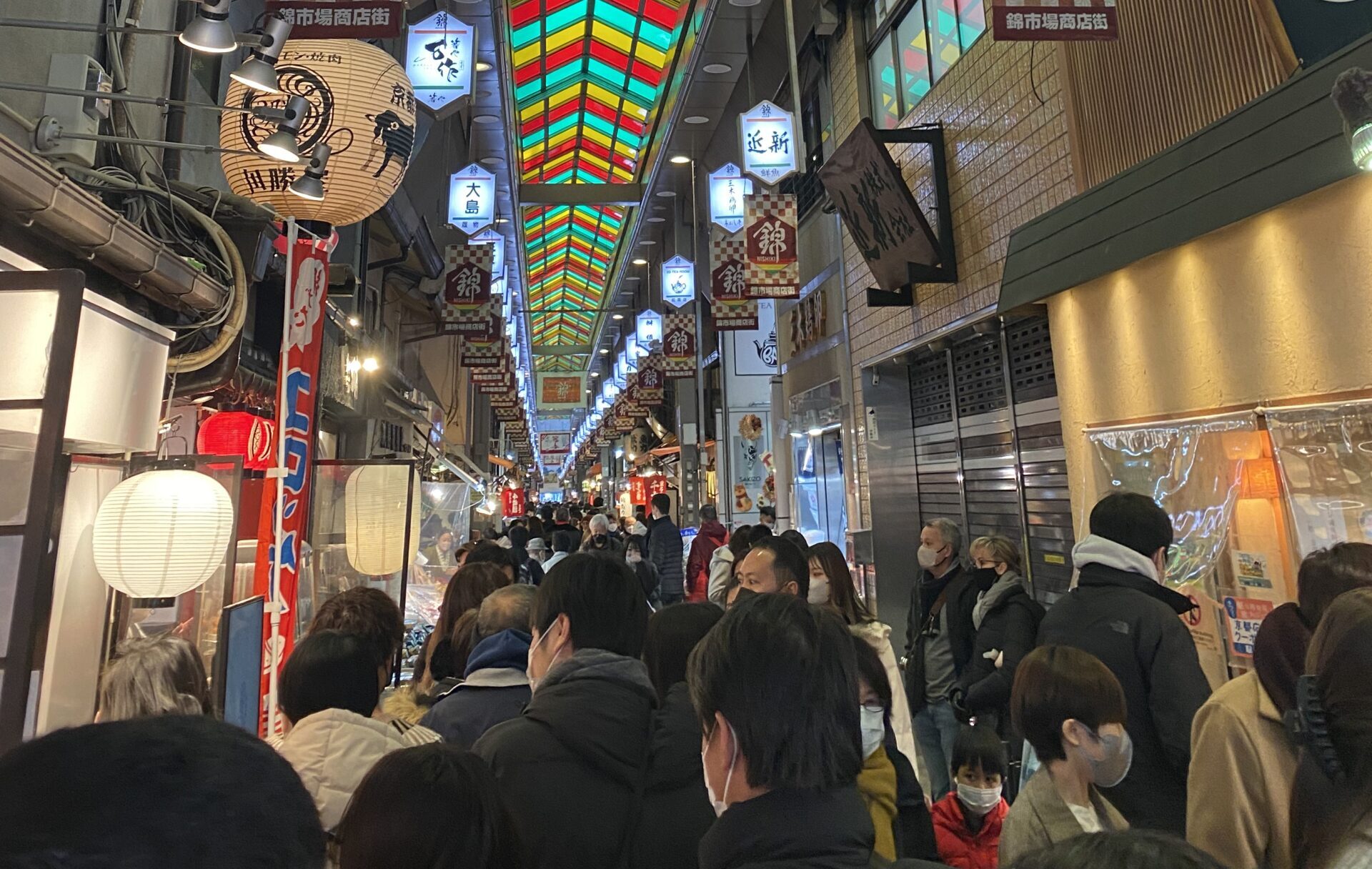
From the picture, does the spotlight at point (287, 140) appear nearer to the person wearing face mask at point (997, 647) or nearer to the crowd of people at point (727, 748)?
the crowd of people at point (727, 748)

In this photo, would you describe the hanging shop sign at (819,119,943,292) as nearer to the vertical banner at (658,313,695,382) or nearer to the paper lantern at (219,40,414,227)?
the paper lantern at (219,40,414,227)

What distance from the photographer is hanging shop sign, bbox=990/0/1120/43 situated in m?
3.94

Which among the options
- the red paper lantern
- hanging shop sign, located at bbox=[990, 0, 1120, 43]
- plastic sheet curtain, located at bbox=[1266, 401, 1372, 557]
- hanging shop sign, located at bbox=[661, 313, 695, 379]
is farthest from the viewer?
hanging shop sign, located at bbox=[661, 313, 695, 379]

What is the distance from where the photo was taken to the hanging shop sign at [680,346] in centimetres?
1502

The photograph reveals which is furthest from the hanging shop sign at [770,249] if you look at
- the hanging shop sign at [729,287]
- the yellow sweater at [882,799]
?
the yellow sweater at [882,799]

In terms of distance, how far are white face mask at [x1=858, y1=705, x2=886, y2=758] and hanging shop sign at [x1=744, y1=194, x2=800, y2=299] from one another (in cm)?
690

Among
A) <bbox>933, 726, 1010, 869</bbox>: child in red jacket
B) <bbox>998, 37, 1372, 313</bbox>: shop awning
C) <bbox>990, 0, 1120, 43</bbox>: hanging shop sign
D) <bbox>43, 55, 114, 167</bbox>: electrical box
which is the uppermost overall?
<bbox>990, 0, 1120, 43</bbox>: hanging shop sign

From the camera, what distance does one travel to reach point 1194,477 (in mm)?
4176

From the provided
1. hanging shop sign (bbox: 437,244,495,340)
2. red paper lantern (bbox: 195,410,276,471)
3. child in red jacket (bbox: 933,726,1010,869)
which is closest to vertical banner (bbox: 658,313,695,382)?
hanging shop sign (bbox: 437,244,495,340)

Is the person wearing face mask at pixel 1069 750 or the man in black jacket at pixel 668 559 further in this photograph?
the man in black jacket at pixel 668 559

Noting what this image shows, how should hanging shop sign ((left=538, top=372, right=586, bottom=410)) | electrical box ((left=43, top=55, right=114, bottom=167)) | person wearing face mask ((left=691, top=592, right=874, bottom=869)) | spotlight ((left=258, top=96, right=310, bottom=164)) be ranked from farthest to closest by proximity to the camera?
hanging shop sign ((left=538, top=372, right=586, bottom=410)) → electrical box ((left=43, top=55, right=114, bottom=167)) → spotlight ((left=258, top=96, right=310, bottom=164)) → person wearing face mask ((left=691, top=592, right=874, bottom=869))

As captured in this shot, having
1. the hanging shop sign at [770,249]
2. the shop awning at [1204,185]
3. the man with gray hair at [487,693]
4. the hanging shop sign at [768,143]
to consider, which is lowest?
the man with gray hair at [487,693]

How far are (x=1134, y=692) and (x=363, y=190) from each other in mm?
4446

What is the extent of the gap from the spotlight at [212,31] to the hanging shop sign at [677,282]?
11.8m
